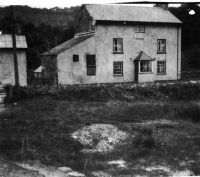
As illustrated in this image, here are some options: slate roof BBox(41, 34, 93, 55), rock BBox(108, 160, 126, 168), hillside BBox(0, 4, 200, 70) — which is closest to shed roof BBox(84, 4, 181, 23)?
hillside BBox(0, 4, 200, 70)

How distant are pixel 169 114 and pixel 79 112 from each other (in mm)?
4877

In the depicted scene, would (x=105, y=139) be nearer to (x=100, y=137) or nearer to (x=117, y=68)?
(x=100, y=137)

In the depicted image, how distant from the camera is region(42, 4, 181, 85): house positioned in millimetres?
25781

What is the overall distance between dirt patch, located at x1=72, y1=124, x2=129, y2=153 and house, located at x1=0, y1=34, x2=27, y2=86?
1180 cm

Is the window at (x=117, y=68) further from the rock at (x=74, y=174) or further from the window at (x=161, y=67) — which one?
the rock at (x=74, y=174)

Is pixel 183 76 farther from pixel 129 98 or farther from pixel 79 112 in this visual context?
pixel 79 112

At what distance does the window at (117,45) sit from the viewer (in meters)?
27.7

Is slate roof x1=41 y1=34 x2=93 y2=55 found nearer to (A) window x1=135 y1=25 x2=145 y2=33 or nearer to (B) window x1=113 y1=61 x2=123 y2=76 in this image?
(B) window x1=113 y1=61 x2=123 y2=76

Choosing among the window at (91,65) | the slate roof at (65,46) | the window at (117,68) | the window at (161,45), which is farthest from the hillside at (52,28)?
the window at (161,45)

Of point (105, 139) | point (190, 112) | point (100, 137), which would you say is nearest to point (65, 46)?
point (190, 112)

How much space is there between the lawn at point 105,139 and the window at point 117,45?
11638 mm

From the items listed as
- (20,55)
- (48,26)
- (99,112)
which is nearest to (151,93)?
(99,112)

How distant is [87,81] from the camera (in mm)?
26328

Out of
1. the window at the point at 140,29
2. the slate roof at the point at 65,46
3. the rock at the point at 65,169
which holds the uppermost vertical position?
the window at the point at 140,29
